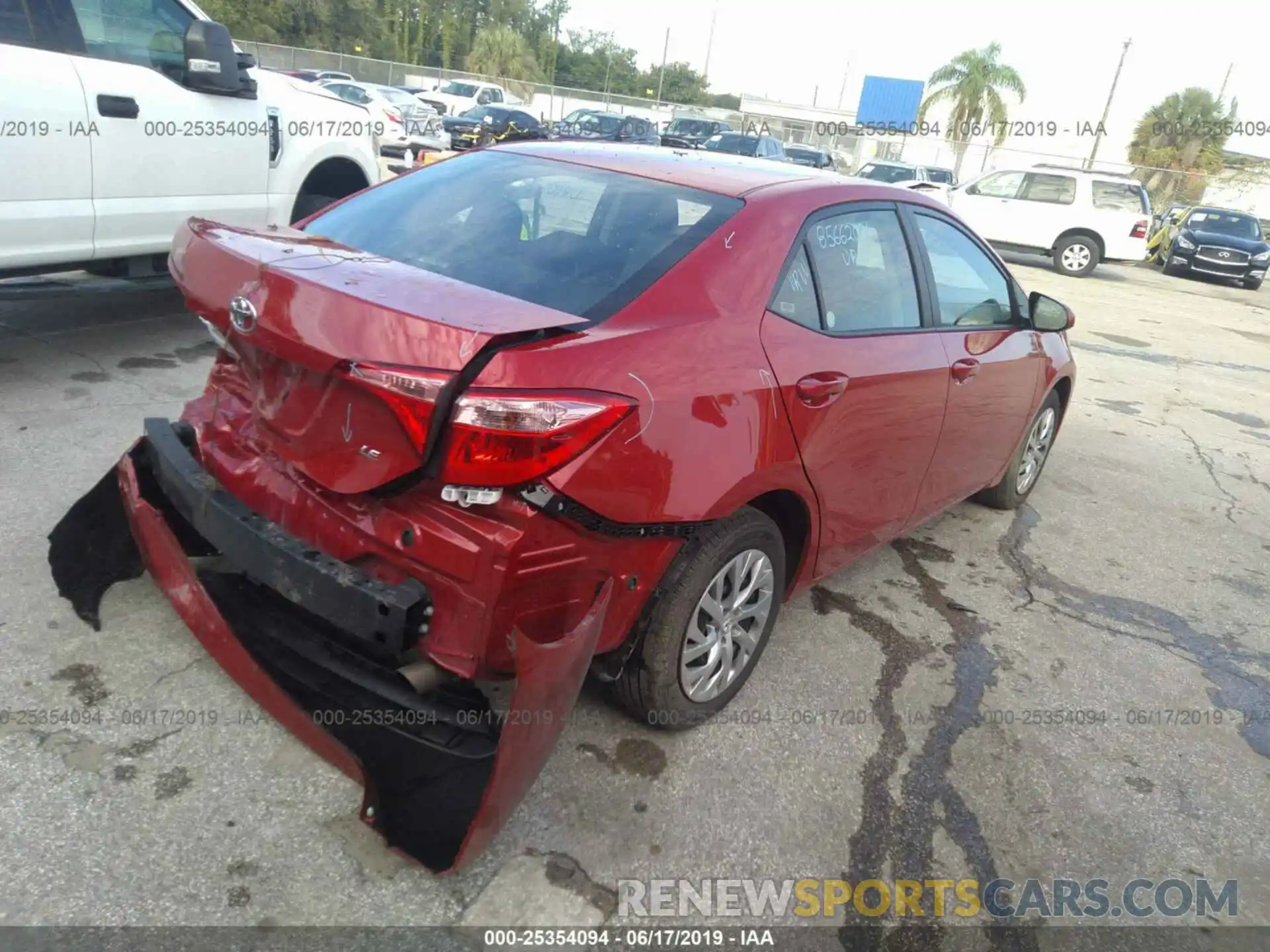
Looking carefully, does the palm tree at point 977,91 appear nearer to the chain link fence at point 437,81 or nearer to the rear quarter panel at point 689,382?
the chain link fence at point 437,81

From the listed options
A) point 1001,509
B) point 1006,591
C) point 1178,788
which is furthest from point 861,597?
point 1001,509

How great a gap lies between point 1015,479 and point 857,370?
8.24ft

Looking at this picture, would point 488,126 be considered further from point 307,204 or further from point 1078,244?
point 307,204

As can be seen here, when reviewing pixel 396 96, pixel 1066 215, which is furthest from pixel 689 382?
pixel 396 96

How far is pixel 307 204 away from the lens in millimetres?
6430

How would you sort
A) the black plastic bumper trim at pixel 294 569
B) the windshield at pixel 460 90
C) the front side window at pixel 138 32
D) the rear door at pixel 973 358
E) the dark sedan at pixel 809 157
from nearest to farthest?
the black plastic bumper trim at pixel 294 569
the rear door at pixel 973 358
the front side window at pixel 138 32
the dark sedan at pixel 809 157
the windshield at pixel 460 90

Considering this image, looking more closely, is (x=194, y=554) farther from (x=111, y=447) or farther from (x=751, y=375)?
(x=751, y=375)

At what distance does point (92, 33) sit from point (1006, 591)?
5.23m

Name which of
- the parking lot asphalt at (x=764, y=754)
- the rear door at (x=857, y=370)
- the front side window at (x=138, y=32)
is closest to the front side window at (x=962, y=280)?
the rear door at (x=857, y=370)

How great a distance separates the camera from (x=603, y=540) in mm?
2363

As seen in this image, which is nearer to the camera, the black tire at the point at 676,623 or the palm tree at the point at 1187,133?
the black tire at the point at 676,623

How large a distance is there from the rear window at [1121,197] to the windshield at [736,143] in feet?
23.7

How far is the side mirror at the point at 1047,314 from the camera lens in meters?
4.34

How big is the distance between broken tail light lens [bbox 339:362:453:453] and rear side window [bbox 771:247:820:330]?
45.0 inches
